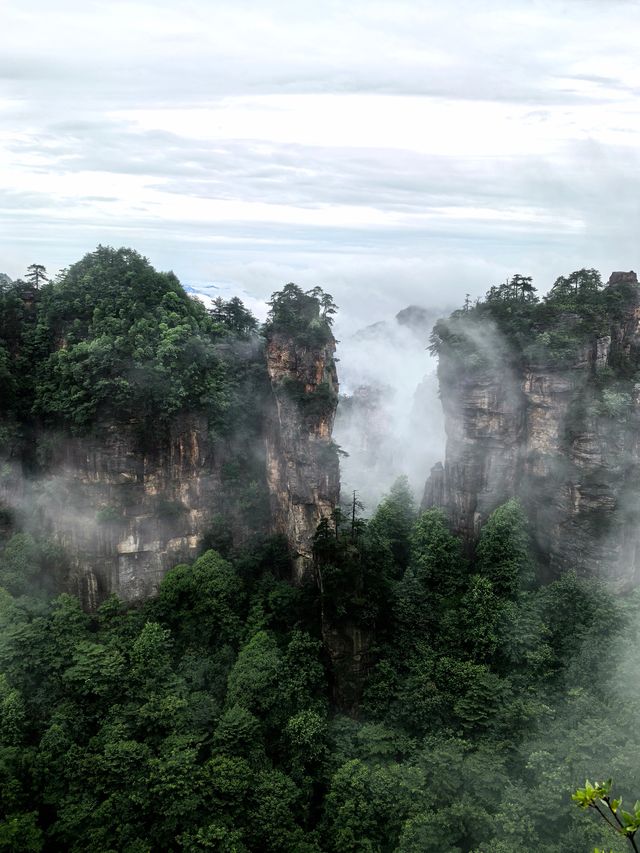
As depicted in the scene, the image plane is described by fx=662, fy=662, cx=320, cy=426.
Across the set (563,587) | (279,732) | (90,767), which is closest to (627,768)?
(563,587)

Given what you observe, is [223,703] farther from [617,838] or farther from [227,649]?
[617,838]

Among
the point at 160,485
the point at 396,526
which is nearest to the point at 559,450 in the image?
the point at 396,526

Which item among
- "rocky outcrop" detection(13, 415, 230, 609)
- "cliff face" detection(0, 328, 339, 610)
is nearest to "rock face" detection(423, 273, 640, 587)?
"cliff face" detection(0, 328, 339, 610)

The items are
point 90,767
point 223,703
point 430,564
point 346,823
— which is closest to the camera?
point 346,823

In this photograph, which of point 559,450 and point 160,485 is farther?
point 160,485

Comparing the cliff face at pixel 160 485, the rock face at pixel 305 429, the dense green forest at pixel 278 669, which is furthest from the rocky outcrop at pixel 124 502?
the rock face at pixel 305 429

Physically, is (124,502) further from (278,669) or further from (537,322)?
(537,322)
